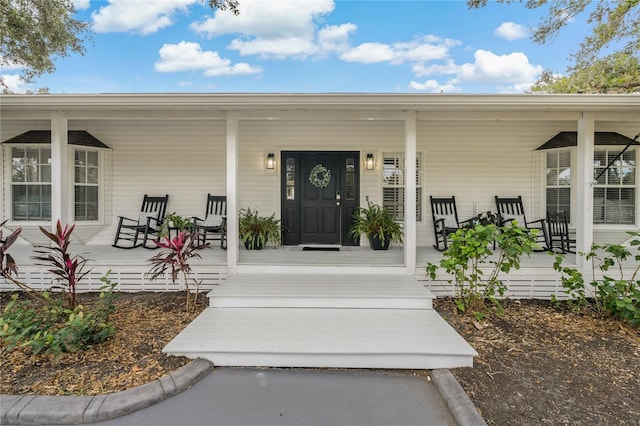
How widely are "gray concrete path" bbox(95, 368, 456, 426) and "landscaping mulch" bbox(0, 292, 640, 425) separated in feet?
0.90

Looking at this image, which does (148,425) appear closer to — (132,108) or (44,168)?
(132,108)

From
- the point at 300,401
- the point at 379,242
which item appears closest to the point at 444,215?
the point at 379,242

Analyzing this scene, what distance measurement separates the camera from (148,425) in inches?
72.1

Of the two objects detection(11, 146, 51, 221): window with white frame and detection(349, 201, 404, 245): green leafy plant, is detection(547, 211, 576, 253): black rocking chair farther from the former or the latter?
detection(11, 146, 51, 221): window with white frame

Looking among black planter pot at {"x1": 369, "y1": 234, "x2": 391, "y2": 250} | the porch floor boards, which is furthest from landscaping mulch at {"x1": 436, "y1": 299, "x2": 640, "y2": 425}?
black planter pot at {"x1": 369, "y1": 234, "x2": 391, "y2": 250}

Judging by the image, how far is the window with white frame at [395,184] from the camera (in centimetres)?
599

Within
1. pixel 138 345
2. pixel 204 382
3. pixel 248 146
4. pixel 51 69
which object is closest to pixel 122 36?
pixel 51 69

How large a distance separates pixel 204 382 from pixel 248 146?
4.45 metres

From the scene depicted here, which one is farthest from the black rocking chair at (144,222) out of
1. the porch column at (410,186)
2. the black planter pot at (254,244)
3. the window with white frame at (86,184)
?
the porch column at (410,186)

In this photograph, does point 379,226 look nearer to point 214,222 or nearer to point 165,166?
point 214,222

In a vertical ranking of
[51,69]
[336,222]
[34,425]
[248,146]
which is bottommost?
[34,425]

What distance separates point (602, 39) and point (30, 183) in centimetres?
1246

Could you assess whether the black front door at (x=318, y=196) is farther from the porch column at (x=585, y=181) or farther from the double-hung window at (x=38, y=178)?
the double-hung window at (x=38, y=178)

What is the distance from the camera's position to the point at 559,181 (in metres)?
5.78
